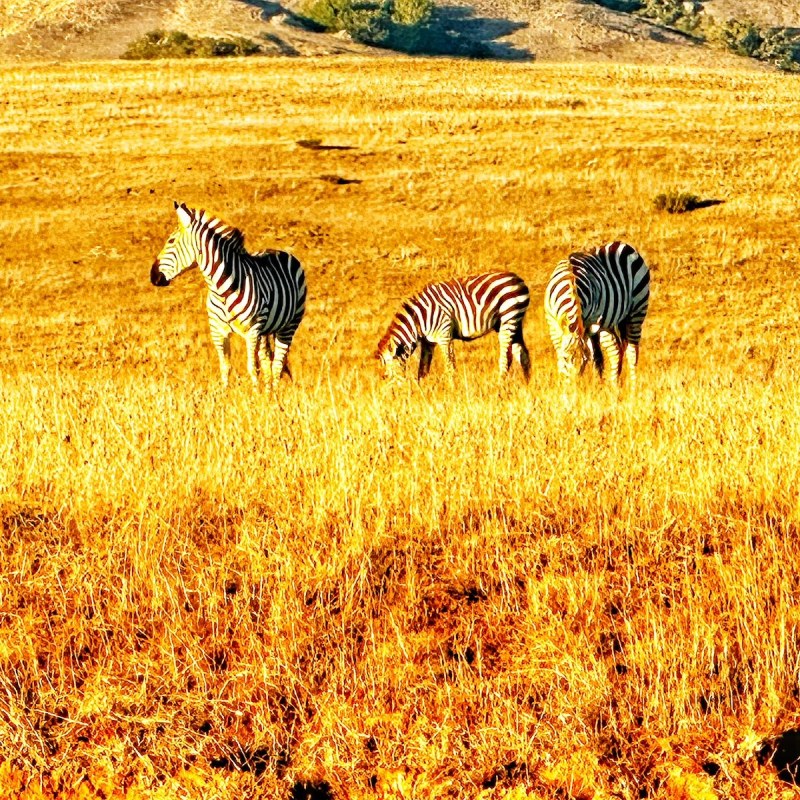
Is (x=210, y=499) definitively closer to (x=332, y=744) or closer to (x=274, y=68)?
(x=332, y=744)

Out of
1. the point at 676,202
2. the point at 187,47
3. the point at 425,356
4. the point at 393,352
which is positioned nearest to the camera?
the point at 393,352

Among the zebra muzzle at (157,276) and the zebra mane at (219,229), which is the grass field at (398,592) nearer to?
the zebra mane at (219,229)

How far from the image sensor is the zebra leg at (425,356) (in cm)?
1805

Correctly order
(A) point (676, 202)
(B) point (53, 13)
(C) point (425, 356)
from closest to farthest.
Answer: (C) point (425, 356)
(A) point (676, 202)
(B) point (53, 13)

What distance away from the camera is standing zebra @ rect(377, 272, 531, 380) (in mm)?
17766

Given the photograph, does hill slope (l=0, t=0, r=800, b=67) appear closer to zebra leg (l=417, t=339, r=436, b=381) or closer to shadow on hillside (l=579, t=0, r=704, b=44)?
shadow on hillside (l=579, t=0, r=704, b=44)

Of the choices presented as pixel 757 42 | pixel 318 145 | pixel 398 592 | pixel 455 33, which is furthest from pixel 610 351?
pixel 757 42

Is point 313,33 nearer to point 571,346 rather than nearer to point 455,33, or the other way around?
point 455,33

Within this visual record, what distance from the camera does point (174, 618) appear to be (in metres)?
6.95

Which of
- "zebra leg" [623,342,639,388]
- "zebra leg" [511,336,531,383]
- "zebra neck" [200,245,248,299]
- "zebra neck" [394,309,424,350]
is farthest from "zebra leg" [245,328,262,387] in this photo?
"zebra leg" [623,342,639,388]

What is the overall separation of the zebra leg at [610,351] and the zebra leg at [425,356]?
8.14ft

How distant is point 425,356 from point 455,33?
8526cm

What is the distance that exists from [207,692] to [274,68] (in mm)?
63582

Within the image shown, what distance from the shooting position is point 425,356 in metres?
18.3
